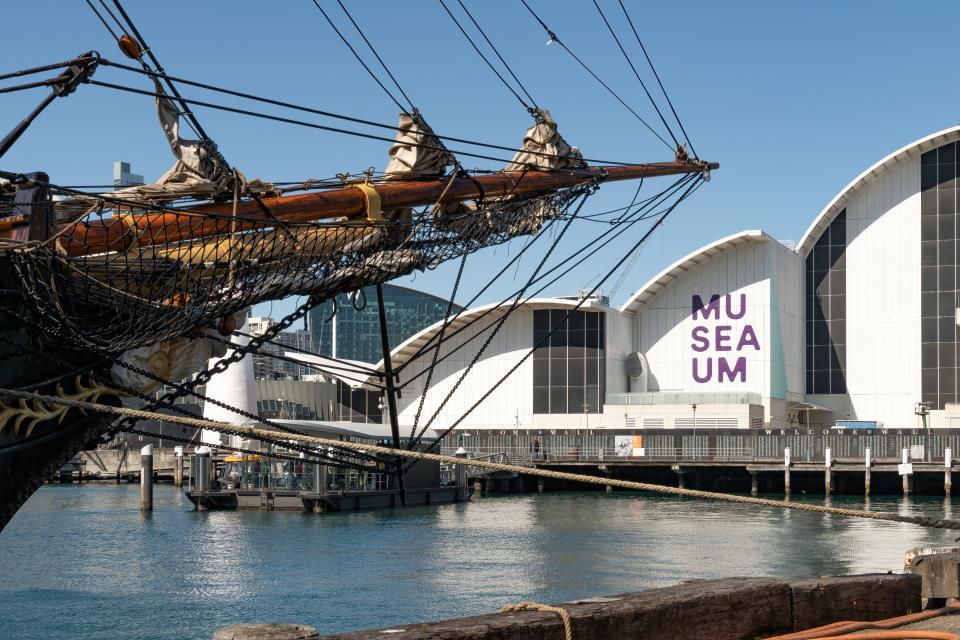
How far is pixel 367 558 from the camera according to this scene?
28641mm

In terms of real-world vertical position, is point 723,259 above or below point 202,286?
above

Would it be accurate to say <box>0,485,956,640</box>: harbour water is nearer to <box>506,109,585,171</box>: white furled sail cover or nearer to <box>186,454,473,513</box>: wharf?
<box>186,454,473,513</box>: wharf

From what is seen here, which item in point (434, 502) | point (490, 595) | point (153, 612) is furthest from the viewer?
point (434, 502)

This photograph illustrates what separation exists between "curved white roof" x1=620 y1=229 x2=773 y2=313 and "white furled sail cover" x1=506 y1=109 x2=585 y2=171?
42793 mm

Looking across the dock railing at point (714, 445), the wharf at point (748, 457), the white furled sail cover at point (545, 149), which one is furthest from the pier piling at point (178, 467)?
the white furled sail cover at point (545, 149)

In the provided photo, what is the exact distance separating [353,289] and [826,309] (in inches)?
1962

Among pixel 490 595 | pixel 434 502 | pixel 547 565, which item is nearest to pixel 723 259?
pixel 434 502

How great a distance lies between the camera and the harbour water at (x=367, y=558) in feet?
69.0

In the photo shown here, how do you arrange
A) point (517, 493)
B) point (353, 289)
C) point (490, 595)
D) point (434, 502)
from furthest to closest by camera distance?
point (517, 493) → point (434, 502) → point (490, 595) → point (353, 289)

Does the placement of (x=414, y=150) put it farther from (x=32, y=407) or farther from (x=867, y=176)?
(x=867, y=176)

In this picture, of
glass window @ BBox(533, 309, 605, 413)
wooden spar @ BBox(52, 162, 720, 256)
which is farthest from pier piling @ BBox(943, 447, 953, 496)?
wooden spar @ BBox(52, 162, 720, 256)

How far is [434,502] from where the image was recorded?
47.8 m

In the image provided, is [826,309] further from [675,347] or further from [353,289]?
[353,289]

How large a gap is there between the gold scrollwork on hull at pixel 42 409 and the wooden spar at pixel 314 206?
1250 millimetres
